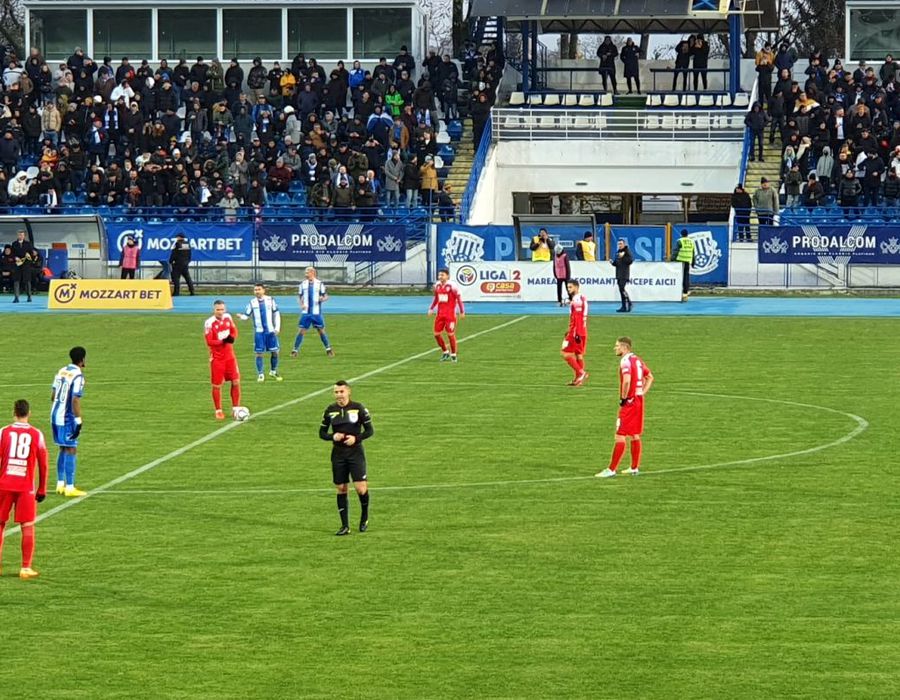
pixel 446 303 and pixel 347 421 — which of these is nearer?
pixel 347 421

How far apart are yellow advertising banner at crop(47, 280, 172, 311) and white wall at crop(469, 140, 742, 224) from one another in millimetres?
16054

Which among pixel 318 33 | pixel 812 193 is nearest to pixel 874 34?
pixel 812 193

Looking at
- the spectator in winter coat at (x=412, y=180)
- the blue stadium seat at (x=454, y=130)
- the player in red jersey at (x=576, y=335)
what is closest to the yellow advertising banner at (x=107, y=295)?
the spectator in winter coat at (x=412, y=180)

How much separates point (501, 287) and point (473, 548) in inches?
1387

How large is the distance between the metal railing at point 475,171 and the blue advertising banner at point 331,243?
326cm

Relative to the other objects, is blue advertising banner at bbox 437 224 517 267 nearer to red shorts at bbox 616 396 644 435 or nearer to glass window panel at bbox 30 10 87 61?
glass window panel at bbox 30 10 87 61

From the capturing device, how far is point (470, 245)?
56938 millimetres

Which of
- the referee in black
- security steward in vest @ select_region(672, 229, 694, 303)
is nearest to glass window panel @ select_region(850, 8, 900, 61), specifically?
security steward in vest @ select_region(672, 229, 694, 303)

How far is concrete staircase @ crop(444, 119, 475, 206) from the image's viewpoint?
64375mm

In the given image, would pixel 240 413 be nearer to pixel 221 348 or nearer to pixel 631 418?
pixel 221 348

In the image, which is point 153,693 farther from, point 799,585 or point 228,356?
point 228,356

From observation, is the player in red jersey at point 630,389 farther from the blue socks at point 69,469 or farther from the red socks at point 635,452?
the blue socks at point 69,469

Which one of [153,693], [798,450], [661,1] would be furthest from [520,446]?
[661,1]

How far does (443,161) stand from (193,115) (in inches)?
368
